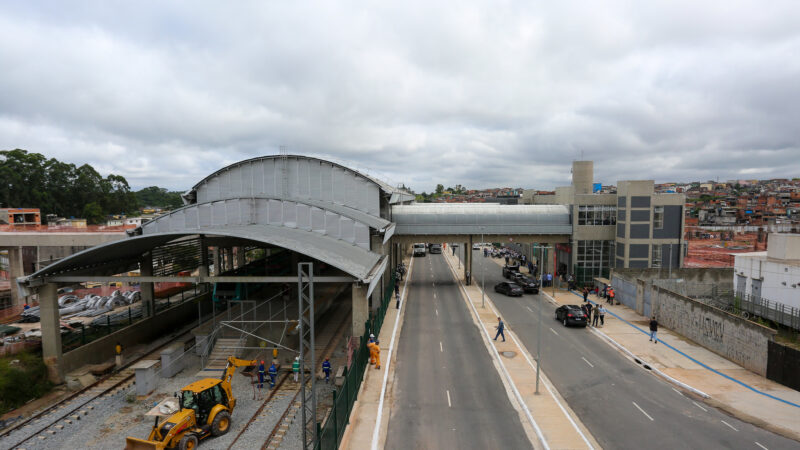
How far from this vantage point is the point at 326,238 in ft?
85.9

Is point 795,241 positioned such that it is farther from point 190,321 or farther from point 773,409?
point 190,321

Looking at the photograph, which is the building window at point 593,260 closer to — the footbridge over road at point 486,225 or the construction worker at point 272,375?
the footbridge over road at point 486,225

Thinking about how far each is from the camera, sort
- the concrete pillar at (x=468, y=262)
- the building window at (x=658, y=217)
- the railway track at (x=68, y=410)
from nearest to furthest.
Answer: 1. the railway track at (x=68, y=410)
2. the building window at (x=658, y=217)
3. the concrete pillar at (x=468, y=262)

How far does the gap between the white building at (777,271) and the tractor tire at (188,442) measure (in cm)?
2983

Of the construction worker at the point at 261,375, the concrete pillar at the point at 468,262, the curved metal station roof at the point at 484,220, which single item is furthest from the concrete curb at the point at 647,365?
the construction worker at the point at 261,375

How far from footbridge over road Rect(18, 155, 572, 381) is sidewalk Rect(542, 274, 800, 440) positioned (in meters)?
15.1

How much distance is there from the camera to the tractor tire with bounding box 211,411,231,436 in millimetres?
15070

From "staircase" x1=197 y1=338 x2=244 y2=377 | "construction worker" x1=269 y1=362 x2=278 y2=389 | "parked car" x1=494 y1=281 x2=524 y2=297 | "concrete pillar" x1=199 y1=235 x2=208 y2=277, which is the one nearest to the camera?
"construction worker" x1=269 y1=362 x2=278 y2=389

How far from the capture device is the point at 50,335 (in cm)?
2075

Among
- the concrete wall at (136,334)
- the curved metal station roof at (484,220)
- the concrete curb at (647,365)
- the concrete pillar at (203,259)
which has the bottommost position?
the concrete wall at (136,334)

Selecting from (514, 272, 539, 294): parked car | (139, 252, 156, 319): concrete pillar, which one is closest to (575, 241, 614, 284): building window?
(514, 272, 539, 294): parked car

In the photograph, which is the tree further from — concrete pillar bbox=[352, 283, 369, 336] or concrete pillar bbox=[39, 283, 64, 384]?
concrete pillar bbox=[352, 283, 369, 336]

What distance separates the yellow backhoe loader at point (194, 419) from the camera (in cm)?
1363

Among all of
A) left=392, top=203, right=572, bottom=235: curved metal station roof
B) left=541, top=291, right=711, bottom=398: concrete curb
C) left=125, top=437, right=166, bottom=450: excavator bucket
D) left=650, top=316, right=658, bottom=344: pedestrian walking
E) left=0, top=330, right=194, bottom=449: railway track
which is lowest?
left=0, top=330, right=194, bottom=449: railway track
